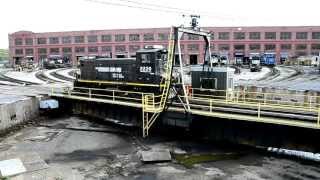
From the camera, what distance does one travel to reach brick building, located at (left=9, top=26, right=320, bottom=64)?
80500 millimetres

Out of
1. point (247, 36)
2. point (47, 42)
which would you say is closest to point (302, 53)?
point (247, 36)

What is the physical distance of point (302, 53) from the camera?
8056 cm

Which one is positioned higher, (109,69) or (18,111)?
(109,69)

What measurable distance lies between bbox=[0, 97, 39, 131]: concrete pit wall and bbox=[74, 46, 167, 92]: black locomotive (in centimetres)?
407

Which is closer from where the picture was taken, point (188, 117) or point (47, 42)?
point (188, 117)

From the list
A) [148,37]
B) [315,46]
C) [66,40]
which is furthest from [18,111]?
[315,46]

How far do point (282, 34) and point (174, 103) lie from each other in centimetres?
6893

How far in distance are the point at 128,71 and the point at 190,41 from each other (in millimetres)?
61212

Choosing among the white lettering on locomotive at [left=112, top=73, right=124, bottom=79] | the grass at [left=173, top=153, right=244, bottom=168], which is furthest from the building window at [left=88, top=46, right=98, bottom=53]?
the grass at [left=173, top=153, right=244, bottom=168]

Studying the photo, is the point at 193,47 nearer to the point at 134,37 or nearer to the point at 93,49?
the point at 134,37

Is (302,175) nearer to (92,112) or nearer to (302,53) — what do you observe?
(92,112)

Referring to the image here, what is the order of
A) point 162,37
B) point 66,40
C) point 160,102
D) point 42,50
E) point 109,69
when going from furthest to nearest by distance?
1. point 42,50
2. point 66,40
3. point 162,37
4. point 109,69
5. point 160,102

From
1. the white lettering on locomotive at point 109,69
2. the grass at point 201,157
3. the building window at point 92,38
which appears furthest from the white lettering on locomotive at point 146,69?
the building window at point 92,38

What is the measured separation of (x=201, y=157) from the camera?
54.5 ft
